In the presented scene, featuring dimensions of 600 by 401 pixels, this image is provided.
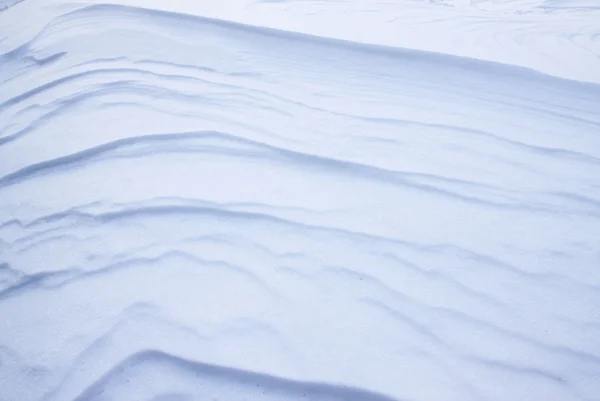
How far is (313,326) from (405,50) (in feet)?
7.27

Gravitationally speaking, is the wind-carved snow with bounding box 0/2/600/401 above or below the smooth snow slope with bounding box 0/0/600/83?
below

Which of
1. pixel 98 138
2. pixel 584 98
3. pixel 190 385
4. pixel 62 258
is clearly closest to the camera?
pixel 190 385

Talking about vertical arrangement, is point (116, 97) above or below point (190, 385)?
above

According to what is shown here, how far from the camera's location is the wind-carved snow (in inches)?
51.1

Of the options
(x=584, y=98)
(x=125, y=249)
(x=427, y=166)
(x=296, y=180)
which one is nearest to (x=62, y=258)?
Result: (x=125, y=249)

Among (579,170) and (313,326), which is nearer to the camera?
(313,326)

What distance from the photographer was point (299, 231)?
5.63 ft

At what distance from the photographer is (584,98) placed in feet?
8.18

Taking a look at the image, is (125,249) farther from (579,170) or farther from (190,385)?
(579,170)

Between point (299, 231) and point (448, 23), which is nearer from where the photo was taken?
point (299, 231)

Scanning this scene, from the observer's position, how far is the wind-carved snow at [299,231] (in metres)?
1.30

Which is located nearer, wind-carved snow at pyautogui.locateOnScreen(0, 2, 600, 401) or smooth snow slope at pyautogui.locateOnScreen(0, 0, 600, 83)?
wind-carved snow at pyautogui.locateOnScreen(0, 2, 600, 401)

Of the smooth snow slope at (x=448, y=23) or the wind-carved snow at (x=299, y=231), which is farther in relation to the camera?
the smooth snow slope at (x=448, y=23)

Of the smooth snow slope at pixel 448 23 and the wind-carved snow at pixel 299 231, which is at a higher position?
the smooth snow slope at pixel 448 23
